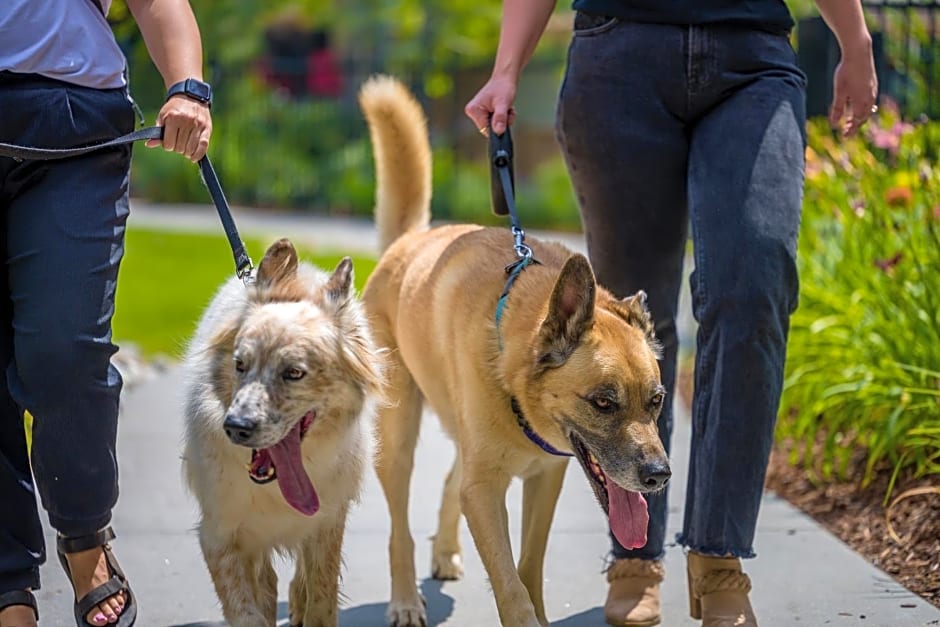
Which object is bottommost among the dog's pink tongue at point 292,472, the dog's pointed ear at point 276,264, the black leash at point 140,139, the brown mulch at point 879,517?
the brown mulch at point 879,517

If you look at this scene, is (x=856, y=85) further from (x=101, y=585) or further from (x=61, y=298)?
(x=101, y=585)

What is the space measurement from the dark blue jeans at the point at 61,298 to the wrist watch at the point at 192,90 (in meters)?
0.15

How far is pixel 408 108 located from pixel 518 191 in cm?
1080

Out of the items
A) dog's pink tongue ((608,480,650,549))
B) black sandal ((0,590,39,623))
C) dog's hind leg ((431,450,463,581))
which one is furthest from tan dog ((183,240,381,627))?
dog's hind leg ((431,450,463,581))

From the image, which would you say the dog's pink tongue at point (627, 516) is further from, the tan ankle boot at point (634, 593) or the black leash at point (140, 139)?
the black leash at point (140, 139)

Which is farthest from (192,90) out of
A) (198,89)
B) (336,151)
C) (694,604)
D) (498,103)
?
(336,151)

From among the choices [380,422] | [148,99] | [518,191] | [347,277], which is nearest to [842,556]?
[380,422]

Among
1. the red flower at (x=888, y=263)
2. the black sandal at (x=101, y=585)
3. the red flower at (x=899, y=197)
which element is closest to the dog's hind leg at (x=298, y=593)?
the black sandal at (x=101, y=585)

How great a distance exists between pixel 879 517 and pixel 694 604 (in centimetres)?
142

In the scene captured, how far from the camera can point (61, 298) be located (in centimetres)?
329

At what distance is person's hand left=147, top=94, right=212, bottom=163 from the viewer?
3400 mm

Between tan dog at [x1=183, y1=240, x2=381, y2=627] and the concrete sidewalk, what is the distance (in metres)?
0.54

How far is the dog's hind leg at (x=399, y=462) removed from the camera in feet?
13.8

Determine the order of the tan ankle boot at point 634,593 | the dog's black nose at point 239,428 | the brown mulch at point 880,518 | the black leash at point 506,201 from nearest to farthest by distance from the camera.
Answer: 1. the dog's black nose at point 239,428
2. the black leash at point 506,201
3. the tan ankle boot at point 634,593
4. the brown mulch at point 880,518
